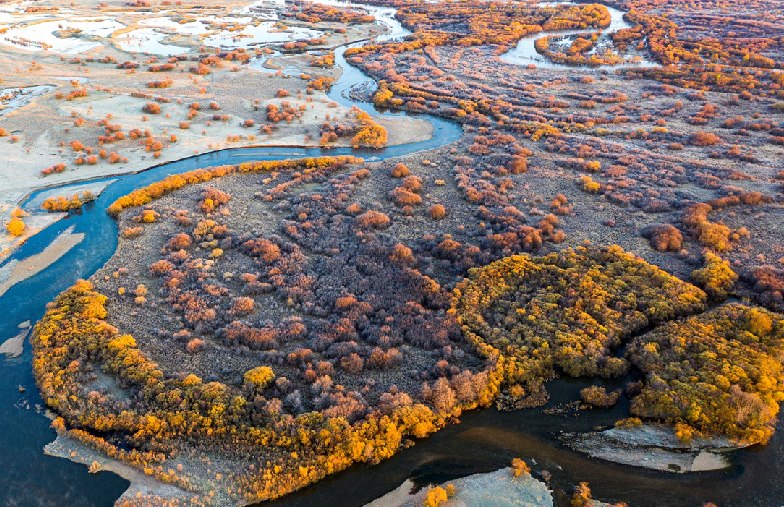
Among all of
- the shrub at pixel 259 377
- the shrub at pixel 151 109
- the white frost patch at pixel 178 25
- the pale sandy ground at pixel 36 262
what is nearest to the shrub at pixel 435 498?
the shrub at pixel 259 377

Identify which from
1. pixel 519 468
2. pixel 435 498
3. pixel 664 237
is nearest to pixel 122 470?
pixel 435 498

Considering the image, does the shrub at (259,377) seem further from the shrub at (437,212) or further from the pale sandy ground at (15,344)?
the shrub at (437,212)

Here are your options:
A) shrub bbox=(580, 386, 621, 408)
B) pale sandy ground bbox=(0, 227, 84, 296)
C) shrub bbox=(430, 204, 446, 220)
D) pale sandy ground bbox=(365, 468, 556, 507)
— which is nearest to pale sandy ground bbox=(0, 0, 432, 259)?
pale sandy ground bbox=(0, 227, 84, 296)

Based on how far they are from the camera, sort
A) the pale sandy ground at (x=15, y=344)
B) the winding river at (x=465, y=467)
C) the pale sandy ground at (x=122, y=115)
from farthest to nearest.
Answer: the pale sandy ground at (x=122, y=115)
the pale sandy ground at (x=15, y=344)
the winding river at (x=465, y=467)

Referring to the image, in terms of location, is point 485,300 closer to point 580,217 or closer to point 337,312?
point 337,312

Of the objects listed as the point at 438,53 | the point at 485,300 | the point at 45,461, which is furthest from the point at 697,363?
the point at 438,53

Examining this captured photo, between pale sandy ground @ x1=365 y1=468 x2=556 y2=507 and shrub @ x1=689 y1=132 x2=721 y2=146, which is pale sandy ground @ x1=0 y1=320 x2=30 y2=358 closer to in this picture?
pale sandy ground @ x1=365 y1=468 x2=556 y2=507
